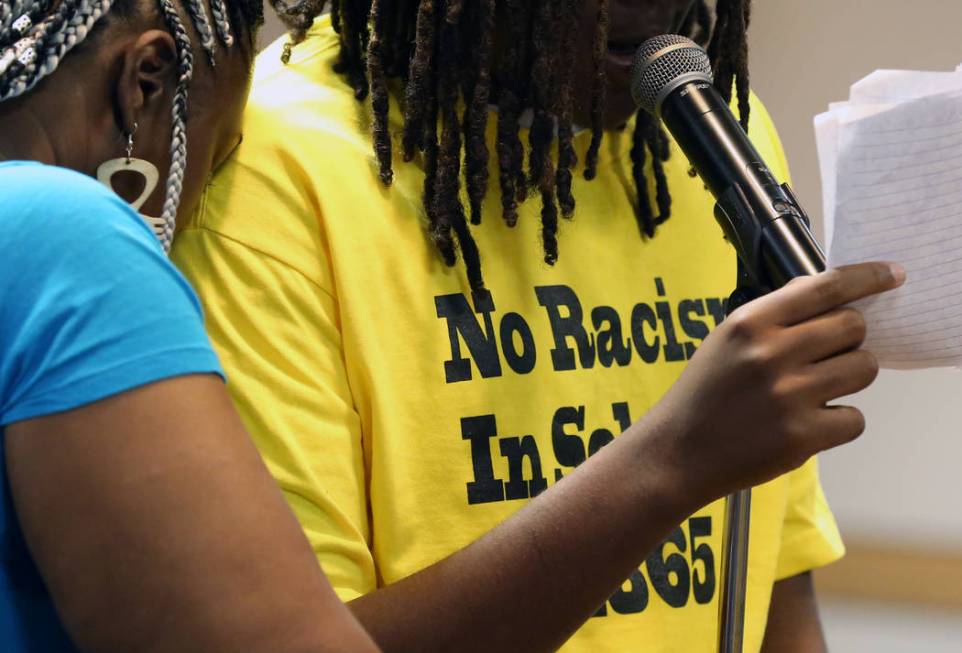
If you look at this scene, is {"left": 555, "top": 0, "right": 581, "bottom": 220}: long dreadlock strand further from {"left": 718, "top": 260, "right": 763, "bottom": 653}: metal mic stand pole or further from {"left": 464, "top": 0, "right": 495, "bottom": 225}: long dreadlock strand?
{"left": 718, "top": 260, "right": 763, "bottom": 653}: metal mic stand pole

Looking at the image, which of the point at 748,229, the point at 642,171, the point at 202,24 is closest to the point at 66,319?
the point at 202,24

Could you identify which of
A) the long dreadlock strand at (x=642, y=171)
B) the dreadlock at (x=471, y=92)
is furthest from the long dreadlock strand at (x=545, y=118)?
the long dreadlock strand at (x=642, y=171)

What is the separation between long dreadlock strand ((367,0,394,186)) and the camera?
3.47 feet

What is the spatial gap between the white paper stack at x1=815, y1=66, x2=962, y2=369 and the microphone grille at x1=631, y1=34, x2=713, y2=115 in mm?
165

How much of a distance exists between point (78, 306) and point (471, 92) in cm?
57

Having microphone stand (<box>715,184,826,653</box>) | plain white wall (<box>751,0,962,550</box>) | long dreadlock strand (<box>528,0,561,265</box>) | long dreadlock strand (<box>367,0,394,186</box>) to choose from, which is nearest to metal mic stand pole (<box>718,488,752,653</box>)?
microphone stand (<box>715,184,826,653</box>)

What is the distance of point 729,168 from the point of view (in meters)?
0.93

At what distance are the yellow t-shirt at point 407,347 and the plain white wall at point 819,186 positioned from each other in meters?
1.27

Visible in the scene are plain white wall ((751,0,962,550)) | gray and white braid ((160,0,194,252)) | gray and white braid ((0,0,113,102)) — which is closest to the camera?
gray and white braid ((0,0,113,102))

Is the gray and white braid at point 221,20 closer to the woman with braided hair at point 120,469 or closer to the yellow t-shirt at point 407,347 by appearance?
the yellow t-shirt at point 407,347

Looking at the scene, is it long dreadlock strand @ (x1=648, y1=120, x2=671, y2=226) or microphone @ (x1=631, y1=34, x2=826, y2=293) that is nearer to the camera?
microphone @ (x1=631, y1=34, x2=826, y2=293)

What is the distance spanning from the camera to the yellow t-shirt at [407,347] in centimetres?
98

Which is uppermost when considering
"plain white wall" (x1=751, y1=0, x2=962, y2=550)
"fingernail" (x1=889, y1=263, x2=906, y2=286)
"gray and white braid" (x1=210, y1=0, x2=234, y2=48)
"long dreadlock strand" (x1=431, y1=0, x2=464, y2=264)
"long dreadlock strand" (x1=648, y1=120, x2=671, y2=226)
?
"gray and white braid" (x1=210, y1=0, x2=234, y2=48)

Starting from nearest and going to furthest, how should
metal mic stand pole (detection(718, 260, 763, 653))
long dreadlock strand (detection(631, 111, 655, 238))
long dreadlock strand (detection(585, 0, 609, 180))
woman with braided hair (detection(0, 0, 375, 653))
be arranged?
1. woman with braided hair (detection(0, 0, 375, 653))
2. metal mic stand pole (detection(718, 260, 763, 653))
3. long dreadlock strand (detection(585, 0, 609, 180))
4. long dreadlock strand (detection(631, 111, 655, 238))
